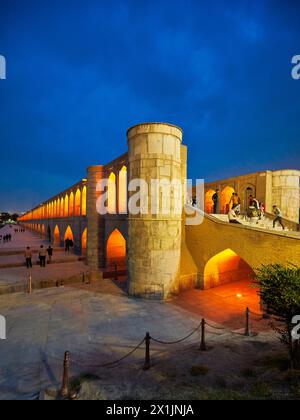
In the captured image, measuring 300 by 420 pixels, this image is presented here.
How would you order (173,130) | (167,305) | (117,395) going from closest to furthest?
(117,395) < (167,305) < (173,130)

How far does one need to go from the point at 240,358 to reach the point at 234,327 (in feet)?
9.14

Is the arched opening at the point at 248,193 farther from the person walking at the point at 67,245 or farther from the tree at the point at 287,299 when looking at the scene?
the person walking at the point at 67,245

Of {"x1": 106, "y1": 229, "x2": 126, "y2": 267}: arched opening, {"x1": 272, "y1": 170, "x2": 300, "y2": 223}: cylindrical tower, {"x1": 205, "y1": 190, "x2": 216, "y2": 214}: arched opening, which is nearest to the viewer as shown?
{"x1": 106, "y1": 229, "x2": 126, "y2": 267}: arched opening

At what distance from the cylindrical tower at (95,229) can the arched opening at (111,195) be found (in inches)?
38.8

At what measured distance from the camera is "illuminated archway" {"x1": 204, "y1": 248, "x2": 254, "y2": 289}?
12477 millimetres

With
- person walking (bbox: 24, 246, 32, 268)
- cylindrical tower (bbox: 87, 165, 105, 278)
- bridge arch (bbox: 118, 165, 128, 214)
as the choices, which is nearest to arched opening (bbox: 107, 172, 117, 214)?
bridge arch (bbox: 118, 165, 128, 214)

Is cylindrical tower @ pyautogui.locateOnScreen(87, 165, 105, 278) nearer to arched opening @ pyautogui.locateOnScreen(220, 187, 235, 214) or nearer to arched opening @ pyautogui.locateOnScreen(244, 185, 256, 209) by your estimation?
arched opening @ pyautogui.locateOnScreen(220, 187, 235, 214)

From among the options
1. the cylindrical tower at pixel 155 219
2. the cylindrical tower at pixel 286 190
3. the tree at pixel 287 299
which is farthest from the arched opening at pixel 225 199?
the tree at pixel 287 299

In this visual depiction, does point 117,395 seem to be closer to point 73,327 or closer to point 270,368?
point 270,368

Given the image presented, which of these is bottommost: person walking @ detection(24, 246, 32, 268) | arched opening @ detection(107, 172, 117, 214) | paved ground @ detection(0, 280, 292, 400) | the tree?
paved ground @ detection(0, 280, 292, 400)

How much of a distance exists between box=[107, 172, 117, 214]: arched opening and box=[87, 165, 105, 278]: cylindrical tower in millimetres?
985

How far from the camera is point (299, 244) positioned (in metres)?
8.05

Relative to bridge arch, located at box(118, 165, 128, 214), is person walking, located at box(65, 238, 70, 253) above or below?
below
